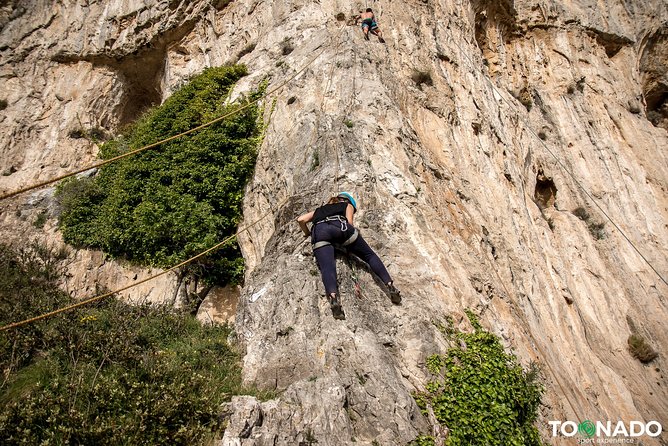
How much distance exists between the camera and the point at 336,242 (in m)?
6.02

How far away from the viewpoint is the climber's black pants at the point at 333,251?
222 inches

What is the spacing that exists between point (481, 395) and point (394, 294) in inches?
64.4

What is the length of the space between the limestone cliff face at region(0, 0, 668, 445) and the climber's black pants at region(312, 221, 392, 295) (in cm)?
29

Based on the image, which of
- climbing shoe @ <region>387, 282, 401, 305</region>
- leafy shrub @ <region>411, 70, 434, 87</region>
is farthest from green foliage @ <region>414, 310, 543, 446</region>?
leafy shrub @ <region>411, 70, 434, 87</region>

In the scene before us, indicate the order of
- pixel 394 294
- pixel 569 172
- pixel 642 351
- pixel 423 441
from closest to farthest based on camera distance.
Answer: pixel 423 441 → pixel 394 294 → pixel 642 351 → pixel 569 172

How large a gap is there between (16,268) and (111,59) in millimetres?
9395

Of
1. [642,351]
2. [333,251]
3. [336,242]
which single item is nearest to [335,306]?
[333,251]

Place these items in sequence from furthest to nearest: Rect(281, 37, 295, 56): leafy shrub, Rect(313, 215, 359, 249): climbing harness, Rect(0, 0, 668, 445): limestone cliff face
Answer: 1. Rect(281, 37, 295, 56): leafy shrub
2. Rect(313, 215, 359, 249): climbing harness
3. Rect(0, 0, 668, 445): limestone cliff face

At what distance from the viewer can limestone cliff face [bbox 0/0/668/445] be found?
5.56 meters

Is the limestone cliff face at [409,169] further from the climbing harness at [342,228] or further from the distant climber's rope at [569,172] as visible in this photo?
the climbing harness at [342,228]

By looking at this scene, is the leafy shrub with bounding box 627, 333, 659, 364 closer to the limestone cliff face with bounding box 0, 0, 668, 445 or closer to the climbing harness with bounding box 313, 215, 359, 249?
the limestone cliff face with bounding box 0, 0, 668, 445

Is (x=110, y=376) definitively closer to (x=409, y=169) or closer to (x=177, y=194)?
(x=177, y=194)

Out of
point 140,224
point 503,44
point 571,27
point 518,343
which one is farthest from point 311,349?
point 571,27

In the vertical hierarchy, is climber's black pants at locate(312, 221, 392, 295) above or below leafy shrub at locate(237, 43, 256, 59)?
above
